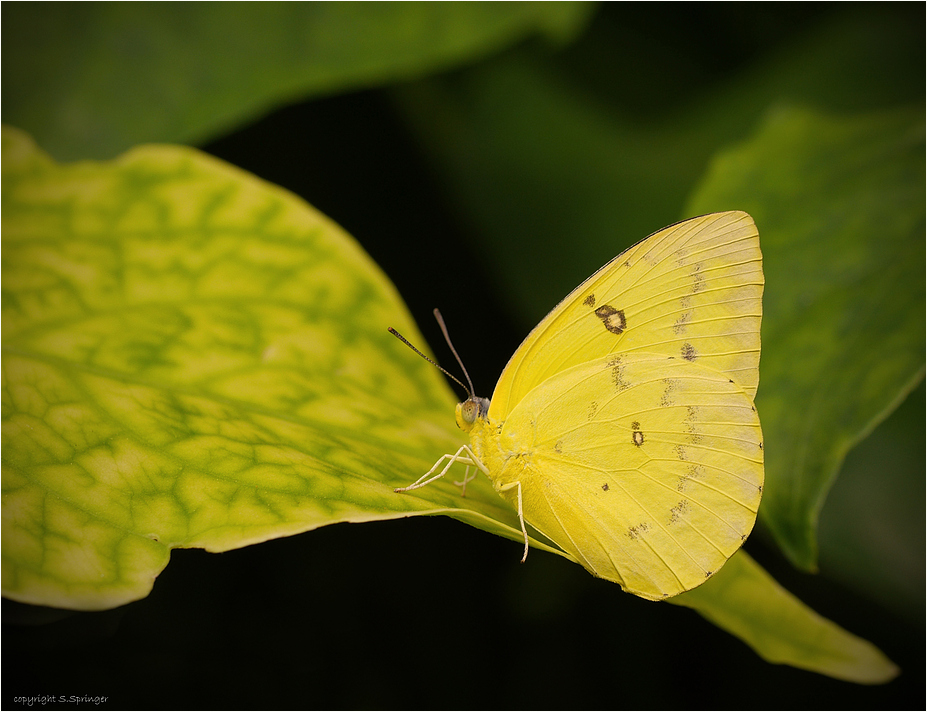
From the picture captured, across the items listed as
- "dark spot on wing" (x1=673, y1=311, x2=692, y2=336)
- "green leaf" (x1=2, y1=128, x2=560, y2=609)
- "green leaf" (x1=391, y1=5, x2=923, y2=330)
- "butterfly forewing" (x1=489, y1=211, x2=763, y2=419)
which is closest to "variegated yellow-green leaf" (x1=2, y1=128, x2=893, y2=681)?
"green leaf" (x1=2, y1=128, x2=560, y2=609)

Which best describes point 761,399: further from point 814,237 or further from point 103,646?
point 103,646

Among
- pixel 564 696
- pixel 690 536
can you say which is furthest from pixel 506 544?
pixel 690 536

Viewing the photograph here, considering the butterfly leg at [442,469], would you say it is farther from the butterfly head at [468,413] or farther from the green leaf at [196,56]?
the green leaf at [196,56]

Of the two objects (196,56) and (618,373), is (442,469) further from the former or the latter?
(196,56)

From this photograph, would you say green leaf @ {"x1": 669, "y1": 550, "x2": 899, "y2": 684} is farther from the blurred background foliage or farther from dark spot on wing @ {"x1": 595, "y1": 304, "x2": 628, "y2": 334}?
dark spot on wing @ {"x1": 595, "y1": 304, "x2": 628, "y2": 334}

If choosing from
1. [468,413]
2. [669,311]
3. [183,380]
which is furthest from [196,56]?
[669,311]

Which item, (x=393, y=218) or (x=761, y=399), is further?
(x=393, y=218)
